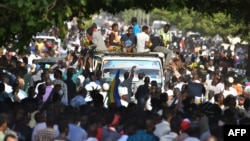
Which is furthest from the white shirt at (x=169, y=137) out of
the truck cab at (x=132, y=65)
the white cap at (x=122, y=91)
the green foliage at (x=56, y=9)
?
the truck cab at (x=132, y=65)

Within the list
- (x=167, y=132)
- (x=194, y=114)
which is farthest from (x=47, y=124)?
(x=194, y=114)

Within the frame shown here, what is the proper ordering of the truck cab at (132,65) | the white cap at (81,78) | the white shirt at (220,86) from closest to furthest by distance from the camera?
the truck cab at (132,65)
the white cap at (81,78)
the white shirt at (220,86)

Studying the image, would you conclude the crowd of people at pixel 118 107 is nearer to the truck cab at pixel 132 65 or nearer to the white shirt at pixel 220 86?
the white shirt at pixel 220 86

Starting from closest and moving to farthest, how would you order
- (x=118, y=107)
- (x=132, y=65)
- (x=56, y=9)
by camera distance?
1. (x=56, y=9)
2. (x=118, y=107)
3. (x=132, y=65)

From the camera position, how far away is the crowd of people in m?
12.5

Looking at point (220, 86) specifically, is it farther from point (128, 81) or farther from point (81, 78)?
point (81, 78)

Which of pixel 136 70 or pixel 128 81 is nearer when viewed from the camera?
pixel 128 81

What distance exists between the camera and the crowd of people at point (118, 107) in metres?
12.5

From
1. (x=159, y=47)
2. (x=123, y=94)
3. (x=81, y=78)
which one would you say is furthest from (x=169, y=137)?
(x=159, y=47)

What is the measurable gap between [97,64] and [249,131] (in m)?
9.52

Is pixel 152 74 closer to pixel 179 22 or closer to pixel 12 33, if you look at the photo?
pixel 12 33

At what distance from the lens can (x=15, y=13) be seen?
13523 millimetres

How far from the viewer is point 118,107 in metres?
15.1

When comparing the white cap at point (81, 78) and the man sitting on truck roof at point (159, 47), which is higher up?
the man sitting on truck roof at point (159, 47)
